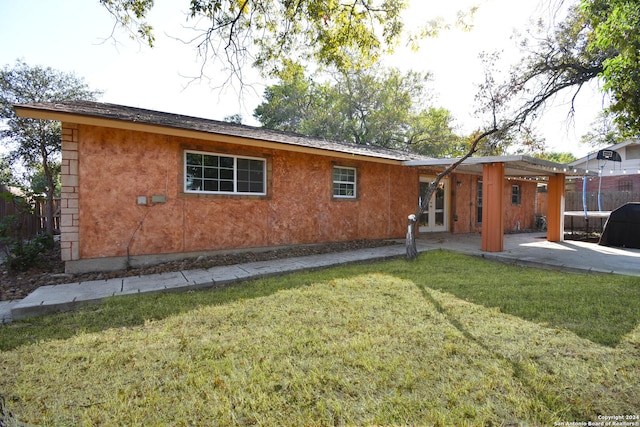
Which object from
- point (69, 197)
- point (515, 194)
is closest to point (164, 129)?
point (69, 197)

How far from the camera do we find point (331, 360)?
253 cm

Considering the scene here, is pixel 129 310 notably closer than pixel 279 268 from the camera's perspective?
Yes

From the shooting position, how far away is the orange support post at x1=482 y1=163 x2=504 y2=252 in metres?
7.49

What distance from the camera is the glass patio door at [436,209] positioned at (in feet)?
37.1

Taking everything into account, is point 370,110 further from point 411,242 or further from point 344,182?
point 411,242

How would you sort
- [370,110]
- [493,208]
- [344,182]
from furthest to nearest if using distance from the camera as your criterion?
[370,110], [344,182], [493,208]

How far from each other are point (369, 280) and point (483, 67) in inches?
358

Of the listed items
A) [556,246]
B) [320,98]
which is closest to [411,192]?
[556,246]

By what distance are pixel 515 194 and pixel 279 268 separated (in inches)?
518

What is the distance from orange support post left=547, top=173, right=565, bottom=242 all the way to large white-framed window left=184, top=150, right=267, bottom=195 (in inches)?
367

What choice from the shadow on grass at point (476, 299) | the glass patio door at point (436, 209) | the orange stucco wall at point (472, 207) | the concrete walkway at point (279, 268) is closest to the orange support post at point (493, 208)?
the concrete walkway at point (279, 268)

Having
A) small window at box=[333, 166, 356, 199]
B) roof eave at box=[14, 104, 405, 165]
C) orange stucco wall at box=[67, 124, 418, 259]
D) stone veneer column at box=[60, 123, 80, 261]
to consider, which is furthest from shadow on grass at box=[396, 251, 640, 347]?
stone veneer column at box=[60, 123, 80, 261]

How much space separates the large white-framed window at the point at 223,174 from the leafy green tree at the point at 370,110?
14785 mm

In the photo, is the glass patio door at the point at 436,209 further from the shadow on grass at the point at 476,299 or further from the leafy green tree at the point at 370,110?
the leafy green tree at the point at 370,110
